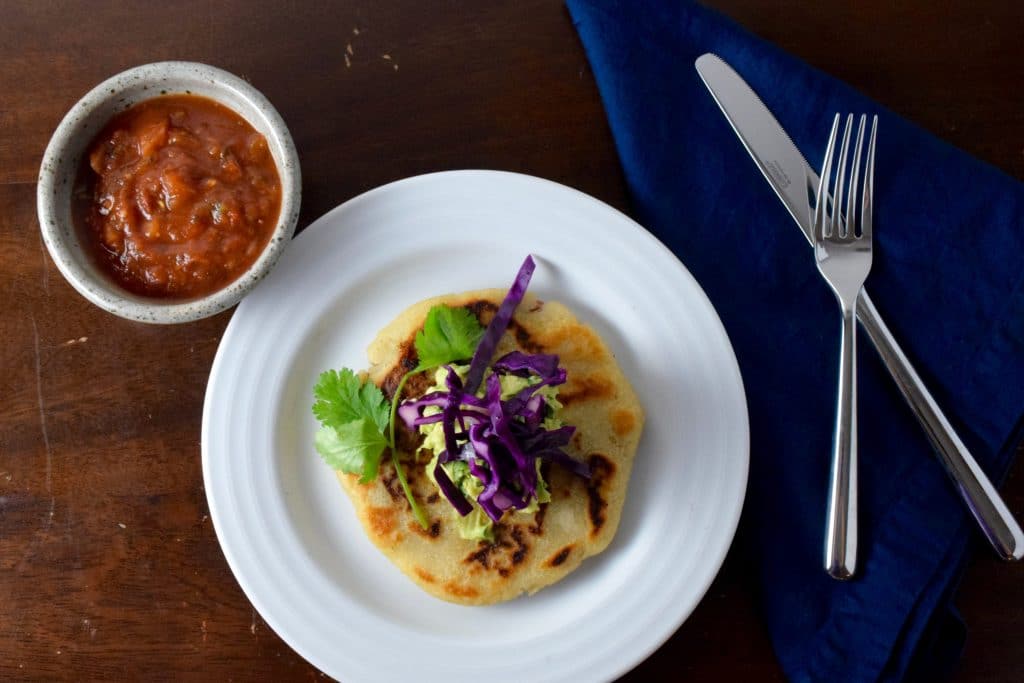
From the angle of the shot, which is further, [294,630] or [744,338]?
[744,338]

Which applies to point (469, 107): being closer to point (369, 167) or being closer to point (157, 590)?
point (369, 167)

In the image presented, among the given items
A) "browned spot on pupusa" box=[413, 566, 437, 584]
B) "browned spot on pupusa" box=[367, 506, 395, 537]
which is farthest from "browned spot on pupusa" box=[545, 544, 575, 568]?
"browned spot on pupusa" box=[367, 506, 395, 537]

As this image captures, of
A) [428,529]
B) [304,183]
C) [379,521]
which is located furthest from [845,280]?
[304,183]

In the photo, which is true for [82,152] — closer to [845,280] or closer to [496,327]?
[496,327]

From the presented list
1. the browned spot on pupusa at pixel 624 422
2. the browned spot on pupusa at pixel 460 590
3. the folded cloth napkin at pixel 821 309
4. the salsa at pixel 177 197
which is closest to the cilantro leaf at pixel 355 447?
the browned spot on pupusa at pixel 460 590

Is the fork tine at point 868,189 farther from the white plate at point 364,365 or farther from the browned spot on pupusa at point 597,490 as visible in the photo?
the browned spot on pupusa at point 597,490

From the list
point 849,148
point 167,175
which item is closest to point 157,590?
point 167,175
